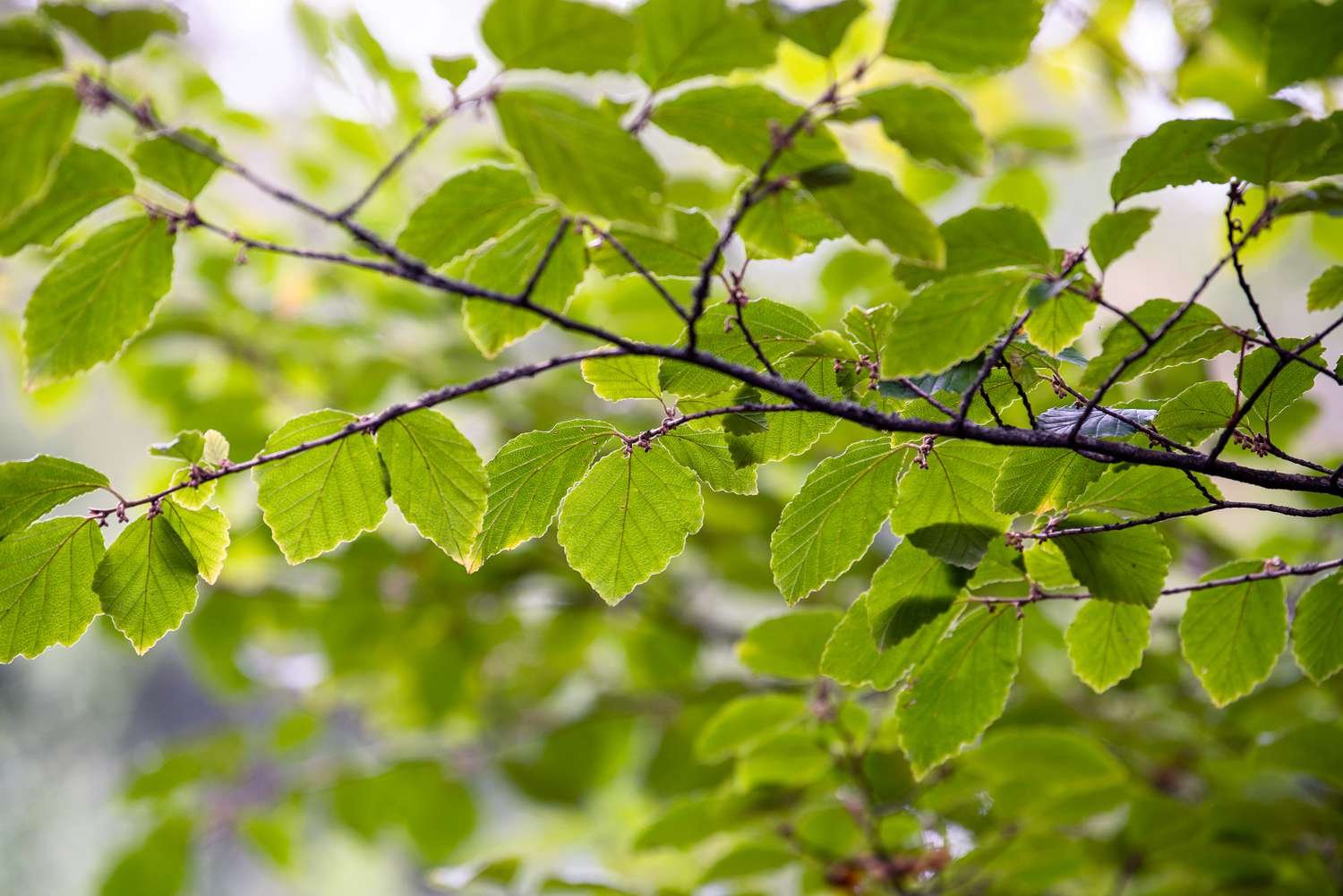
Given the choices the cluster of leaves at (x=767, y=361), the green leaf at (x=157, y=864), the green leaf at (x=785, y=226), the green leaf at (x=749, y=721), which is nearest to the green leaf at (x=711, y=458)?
the cluster of leaves at (x=767, y=361)

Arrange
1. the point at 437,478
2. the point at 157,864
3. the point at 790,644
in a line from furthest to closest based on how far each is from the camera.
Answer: the point at 157,864, the point at 790,644, the point at 437,478

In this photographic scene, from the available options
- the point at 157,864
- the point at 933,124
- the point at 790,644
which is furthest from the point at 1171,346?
→ the point at 157,864

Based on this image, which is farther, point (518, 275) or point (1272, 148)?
point (518, 275)

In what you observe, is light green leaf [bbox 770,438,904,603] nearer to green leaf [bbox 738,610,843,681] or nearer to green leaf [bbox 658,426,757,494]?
green leaf [bbox 658,426,757,494]

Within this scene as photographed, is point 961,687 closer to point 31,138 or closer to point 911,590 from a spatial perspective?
point 911,590

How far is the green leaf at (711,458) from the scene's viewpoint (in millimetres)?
501

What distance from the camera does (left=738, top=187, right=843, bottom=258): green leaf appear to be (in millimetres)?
431

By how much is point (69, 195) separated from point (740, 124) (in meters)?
0.32

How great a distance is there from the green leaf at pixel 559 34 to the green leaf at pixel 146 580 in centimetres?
28

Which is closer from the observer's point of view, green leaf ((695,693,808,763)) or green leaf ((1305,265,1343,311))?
green leaf ((1305,265,1343,311))

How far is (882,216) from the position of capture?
0.39 meters

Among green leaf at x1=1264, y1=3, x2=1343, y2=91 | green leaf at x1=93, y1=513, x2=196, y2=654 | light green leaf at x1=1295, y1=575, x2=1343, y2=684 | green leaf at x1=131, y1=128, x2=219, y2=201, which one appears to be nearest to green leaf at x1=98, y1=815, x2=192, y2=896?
green leaf at x1=93, y1=513, x2=196, y2=654

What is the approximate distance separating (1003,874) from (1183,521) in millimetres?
623

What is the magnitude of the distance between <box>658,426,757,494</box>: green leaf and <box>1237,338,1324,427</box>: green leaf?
0.25m
